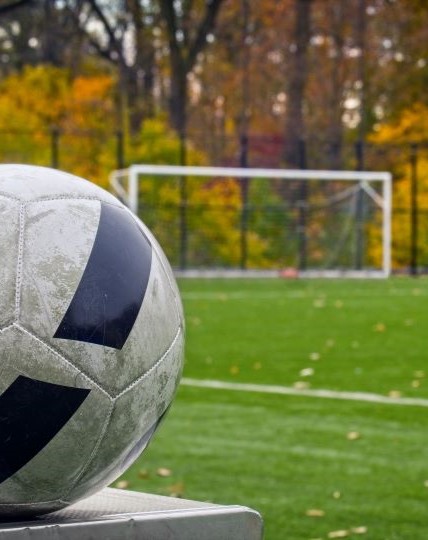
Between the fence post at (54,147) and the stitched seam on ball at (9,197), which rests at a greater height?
the stitched seam on ball at (9,197)

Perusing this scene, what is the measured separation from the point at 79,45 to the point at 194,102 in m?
9.45

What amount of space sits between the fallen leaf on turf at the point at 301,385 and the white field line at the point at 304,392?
0.07 metres

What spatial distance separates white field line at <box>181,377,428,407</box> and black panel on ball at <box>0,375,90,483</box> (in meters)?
6.90

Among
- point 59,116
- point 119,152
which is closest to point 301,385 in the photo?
point 119,152

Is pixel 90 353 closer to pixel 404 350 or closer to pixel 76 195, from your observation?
pixel 76 195

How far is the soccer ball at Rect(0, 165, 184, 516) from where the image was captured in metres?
4.00

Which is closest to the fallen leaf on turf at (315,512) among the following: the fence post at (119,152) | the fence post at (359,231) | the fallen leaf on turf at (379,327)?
the fallen leaf on turf at (379,327)

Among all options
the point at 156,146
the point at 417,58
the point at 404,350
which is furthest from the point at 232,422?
the point at 417,58

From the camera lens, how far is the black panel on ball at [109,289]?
13.3 ft

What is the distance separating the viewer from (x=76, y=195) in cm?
429

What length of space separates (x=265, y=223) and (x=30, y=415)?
28.0m

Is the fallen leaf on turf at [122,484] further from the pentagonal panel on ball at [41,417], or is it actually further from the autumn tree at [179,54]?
the autumn tree at [179,54]

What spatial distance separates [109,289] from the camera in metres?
4.12

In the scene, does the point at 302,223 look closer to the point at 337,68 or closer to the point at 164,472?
the point at 337,68
